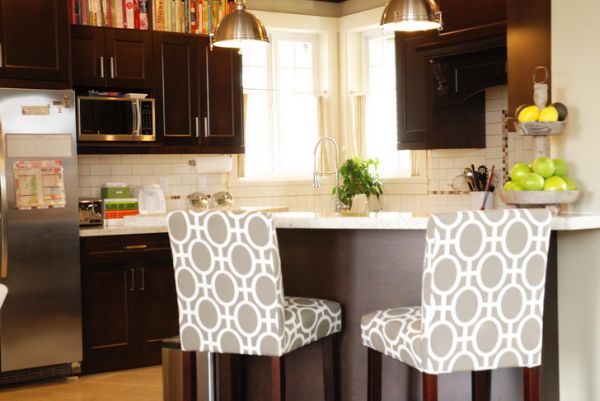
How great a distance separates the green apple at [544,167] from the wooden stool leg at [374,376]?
1.00 meters

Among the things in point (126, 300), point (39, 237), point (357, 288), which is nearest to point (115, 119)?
point (39, 237)

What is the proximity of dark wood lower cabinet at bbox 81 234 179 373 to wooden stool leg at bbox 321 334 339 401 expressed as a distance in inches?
106

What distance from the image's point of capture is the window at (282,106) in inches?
299

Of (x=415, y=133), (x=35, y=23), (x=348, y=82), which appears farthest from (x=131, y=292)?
(x=348, y=82)

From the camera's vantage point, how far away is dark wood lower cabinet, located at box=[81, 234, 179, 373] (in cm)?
605

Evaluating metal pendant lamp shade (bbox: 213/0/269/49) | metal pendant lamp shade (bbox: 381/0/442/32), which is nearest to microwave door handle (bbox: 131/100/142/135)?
metal pendant lamp shade (bbox: 213/0/269/49)

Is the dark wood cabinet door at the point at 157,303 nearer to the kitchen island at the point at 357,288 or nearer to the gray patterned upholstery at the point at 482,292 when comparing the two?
the kitchen island at the point at 357,288

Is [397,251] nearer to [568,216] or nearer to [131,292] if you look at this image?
[568,216]

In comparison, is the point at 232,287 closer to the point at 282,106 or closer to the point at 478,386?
the point at 478,386

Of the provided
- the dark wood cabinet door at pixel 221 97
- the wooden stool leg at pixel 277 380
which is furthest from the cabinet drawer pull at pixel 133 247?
the wooden stool leg at pixel 277 380

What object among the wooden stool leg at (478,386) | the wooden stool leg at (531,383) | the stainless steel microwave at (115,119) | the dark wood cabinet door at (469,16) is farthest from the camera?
the stainless steel microwave at (115,119)

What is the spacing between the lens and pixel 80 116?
6.12 metres

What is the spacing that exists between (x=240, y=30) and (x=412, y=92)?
252 cm

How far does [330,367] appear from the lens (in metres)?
3.77
